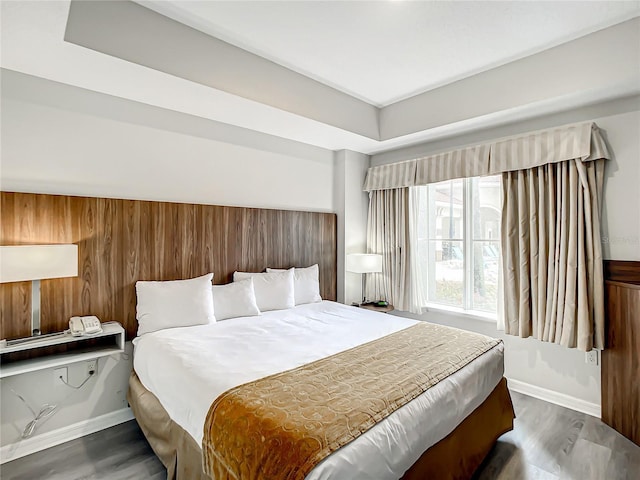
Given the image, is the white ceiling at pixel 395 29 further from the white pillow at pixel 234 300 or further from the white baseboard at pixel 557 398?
the white baseboard at pixel 557 398

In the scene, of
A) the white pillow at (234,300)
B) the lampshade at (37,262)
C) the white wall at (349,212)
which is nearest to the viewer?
the lampshade at (37,262)

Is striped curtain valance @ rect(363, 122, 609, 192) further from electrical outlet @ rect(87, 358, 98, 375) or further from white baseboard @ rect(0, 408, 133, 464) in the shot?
white baseboard @ rect(0, 408, 133, 464)

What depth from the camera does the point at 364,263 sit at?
3.99 metres

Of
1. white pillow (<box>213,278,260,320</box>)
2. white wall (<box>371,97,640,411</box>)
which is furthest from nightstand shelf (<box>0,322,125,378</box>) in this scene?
white wall (<box>371,97,640,411</box>)

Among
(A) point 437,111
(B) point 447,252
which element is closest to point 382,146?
(A) point 437,111

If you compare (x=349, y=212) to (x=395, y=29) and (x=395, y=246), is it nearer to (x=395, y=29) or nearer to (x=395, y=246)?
(x=395, y=246)

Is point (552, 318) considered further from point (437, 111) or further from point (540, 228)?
point (437, 111)

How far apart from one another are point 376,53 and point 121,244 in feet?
8.20

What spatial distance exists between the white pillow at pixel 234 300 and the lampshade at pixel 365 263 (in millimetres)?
1407

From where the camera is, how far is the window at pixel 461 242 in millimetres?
3537

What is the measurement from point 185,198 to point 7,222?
1204 millimetres

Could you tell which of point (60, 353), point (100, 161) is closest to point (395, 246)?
point (100, 161)

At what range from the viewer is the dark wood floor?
78.7 inches

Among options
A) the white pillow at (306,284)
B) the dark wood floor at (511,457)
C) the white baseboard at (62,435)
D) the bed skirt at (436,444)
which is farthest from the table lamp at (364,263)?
the white baseboard at (62,435)
